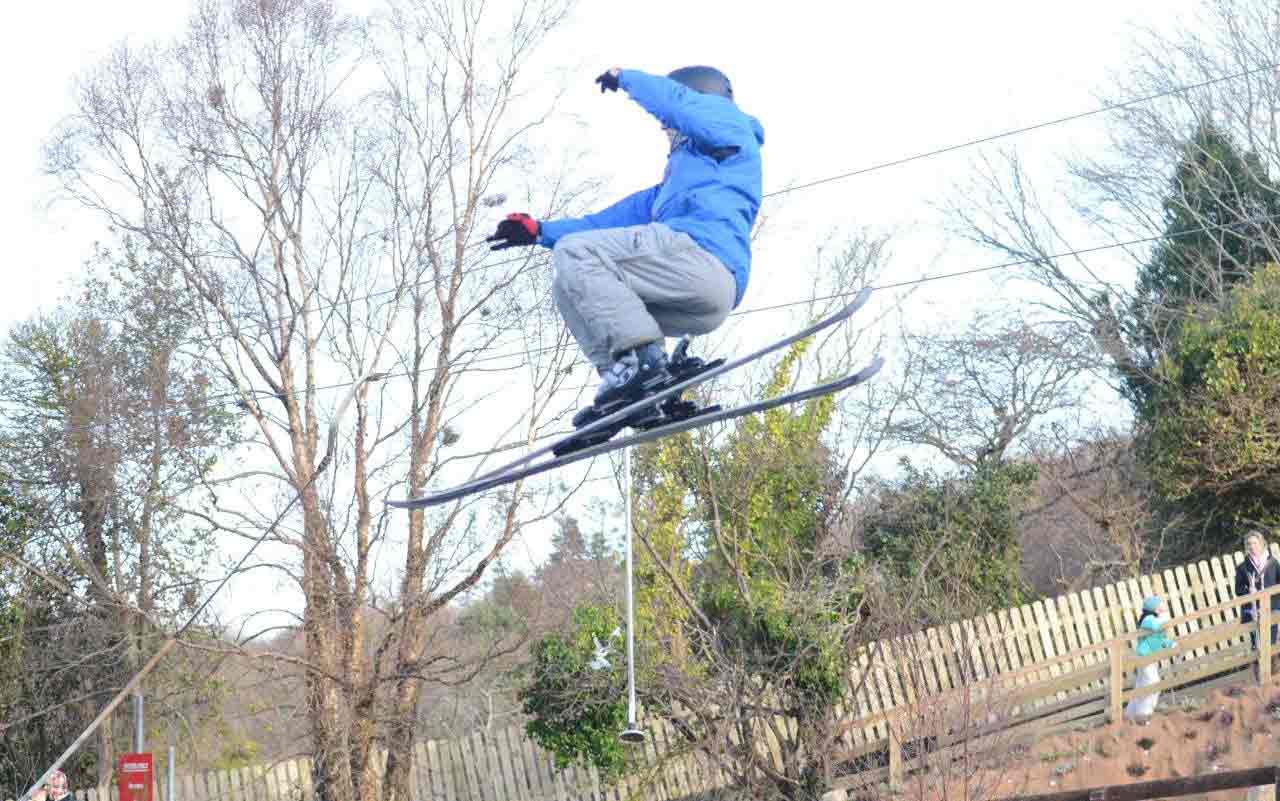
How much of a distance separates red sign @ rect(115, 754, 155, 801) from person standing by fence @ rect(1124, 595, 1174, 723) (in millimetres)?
7563

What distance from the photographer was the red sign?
956 centimetres

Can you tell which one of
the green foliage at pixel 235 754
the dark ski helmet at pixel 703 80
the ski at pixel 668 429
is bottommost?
the green foliage at pixel 235 754

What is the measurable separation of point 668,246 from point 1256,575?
886 cm

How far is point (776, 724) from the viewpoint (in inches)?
420

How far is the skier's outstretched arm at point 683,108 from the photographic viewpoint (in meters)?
4.32

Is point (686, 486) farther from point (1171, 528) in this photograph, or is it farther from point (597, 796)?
point (1171, 528)

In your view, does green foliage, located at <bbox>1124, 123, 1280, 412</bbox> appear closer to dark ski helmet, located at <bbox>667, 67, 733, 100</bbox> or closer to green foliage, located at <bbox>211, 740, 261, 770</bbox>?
green foliage, located at <bbox>211, 740, 261, 770</bbox>

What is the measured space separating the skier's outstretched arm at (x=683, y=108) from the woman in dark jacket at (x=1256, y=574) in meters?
8.41

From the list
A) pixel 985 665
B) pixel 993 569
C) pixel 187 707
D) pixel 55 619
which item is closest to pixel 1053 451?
pixel 993 569

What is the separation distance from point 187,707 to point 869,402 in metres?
8.51

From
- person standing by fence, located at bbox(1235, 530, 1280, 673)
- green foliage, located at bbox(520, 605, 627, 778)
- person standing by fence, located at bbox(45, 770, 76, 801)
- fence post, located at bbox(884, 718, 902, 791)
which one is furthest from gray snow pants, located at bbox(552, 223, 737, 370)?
person standing by fence, located at bbox(1235, 530, 1280, 673)

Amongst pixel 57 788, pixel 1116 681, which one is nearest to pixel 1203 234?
pixel 1116 681

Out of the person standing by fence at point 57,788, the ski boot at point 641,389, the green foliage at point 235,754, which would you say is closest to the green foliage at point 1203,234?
the green foliage at point 235,754

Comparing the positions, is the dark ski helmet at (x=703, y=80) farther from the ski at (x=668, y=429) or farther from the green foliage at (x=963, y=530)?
the green foliage at (x=963, y=530)
